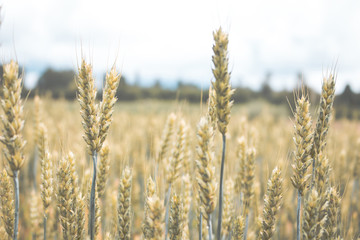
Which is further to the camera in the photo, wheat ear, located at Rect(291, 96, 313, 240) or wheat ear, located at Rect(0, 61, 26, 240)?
wheat ear, located at Rect(291, 96, 313, 240)

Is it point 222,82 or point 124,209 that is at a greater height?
point 222,82

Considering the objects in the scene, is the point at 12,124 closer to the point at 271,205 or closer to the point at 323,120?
the point at 271,205

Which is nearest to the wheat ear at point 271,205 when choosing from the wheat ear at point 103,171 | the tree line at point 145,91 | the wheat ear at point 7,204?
the wheat ear at point 103,171

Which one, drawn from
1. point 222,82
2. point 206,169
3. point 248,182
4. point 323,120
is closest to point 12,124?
point 206,169

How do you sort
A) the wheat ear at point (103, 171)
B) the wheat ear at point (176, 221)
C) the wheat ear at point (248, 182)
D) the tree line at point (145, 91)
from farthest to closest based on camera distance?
the tree line at point (145, 91) → the wheat ear at point (248, 182) → the wheat ear at point (103, 171) → the wheat ear at point (176, 221)

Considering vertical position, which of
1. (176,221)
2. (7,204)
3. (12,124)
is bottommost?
(176,221)

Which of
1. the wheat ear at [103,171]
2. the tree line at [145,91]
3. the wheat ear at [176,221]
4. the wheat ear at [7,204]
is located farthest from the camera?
the tree line at [145,91]

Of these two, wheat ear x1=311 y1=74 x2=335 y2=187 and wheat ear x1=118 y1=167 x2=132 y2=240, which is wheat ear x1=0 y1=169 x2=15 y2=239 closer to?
wheat ear x1=118 y1=167 x2=132 y2=240

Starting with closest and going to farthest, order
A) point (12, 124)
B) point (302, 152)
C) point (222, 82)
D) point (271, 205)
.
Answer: point (12, 124) → point (222, 82) → point (302, 152) → point (271, 205)

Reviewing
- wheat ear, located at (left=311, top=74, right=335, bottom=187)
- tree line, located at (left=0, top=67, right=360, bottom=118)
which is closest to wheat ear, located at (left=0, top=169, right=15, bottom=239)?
wheat ear, located at (left=311, top=74, right=335, bottom=187)

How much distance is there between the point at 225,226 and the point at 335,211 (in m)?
0.87

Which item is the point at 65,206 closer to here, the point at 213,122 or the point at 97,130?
the point at 97,130

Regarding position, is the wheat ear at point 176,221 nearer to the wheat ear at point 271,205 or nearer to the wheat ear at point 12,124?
the wheat ear at point 271,205

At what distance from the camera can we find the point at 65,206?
1753 millimetres
